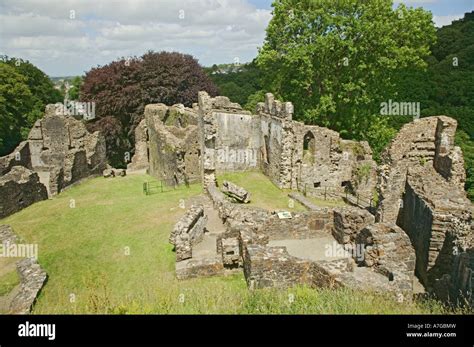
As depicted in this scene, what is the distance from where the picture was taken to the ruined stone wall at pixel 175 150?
22967 mm

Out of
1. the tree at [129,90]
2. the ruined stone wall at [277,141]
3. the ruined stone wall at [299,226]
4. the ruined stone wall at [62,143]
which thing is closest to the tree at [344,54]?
the ruined stone wall at [277,141]

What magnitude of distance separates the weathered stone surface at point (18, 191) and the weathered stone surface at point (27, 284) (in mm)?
7215

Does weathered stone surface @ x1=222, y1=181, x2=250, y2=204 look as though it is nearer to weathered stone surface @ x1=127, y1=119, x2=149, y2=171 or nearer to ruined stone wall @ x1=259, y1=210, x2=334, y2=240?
ruined stone wall @ x1=259, y1=210, x2=334, y2=240

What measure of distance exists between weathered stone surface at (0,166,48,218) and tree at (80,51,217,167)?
41.1 ft

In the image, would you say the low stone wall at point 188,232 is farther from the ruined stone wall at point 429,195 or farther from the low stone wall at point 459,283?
the low stone wall at point 459,283

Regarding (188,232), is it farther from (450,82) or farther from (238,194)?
(450,82)

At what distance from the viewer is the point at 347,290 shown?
28.3ft

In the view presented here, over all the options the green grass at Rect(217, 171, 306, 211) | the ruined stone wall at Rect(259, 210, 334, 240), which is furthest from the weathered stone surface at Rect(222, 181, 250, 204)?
the ruined stone wall at Rect(259, 210, 334, 240)

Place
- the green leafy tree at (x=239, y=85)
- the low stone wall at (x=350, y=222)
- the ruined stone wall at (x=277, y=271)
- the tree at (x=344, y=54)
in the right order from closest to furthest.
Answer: the ruined stone wall at (x=277, y=271) < the low stone wall at (x=350, y=222) < the tree at (x=344, y=54) < the green leafy tree at (x=239, y=85)

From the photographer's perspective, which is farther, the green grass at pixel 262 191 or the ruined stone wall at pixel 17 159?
the ruined stone wall at pixel 17 159

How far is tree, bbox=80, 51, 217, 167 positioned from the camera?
3431 cm

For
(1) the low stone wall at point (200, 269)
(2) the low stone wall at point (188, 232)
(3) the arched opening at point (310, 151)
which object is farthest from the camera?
(3) the arched opening at point (310, 151)

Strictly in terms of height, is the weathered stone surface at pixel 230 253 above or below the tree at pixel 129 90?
below
